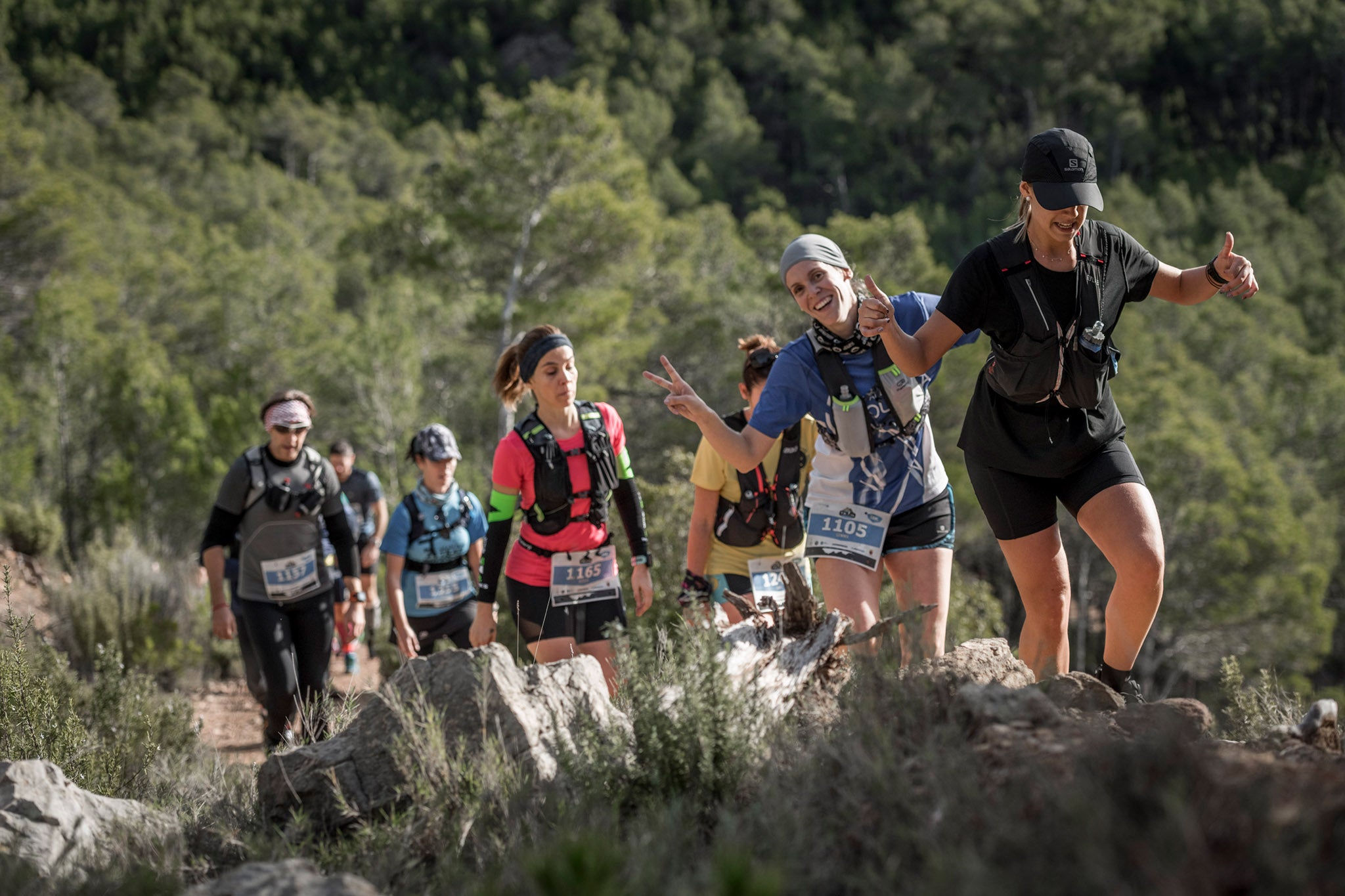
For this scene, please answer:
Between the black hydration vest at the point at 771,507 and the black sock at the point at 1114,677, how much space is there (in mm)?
1522

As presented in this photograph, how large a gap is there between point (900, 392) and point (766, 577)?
1332mm

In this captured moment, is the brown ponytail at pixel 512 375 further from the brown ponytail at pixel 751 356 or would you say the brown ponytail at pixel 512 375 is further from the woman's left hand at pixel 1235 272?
the woman's left hand at pixel 1235 272

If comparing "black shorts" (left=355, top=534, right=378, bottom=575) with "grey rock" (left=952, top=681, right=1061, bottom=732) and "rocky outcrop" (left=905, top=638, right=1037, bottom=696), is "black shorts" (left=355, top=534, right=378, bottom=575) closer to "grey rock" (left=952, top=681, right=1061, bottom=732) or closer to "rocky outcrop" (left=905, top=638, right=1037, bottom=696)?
"rocky outcrop" (left=905, top=638, right=1037, bottom=696)

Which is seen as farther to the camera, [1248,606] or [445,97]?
[445,97]

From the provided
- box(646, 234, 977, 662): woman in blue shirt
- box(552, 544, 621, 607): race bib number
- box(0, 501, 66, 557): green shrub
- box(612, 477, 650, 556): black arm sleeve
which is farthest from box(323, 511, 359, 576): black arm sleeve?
box(0, 501, 66, 557): green shrub

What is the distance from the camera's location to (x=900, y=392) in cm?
343

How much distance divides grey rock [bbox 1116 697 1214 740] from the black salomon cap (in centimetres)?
137

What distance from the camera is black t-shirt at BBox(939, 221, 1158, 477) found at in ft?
9.77

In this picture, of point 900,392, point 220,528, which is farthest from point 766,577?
point 220,528

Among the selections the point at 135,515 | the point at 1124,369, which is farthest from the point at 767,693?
the point at 1124,369

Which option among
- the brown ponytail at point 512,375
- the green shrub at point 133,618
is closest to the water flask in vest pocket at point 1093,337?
the brown ponytail at point 512,375

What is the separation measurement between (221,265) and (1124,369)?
78.4 ft

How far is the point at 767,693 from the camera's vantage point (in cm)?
298

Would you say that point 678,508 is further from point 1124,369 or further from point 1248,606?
point 1124,369
